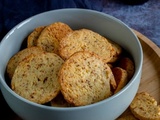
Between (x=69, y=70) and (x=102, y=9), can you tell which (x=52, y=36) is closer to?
(x=69, y=70)

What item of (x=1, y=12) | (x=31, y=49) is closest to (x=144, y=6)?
(x=1, y=12)

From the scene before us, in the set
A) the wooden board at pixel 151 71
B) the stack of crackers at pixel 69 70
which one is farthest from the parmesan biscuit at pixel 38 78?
the wooden board at pixel 151 71

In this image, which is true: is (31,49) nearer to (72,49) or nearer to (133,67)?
(72,49)

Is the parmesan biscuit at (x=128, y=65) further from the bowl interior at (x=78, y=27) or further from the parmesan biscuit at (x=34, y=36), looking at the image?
the parmesan biscuit at (x=34, y=36)

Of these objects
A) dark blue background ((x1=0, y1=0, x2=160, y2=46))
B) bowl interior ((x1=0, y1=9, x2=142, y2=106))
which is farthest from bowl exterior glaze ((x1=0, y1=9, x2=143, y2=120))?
dark blue background ((x1=0, y1=0, x2=160, y2=46))

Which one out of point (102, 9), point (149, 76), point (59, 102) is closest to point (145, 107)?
point (149, 76)

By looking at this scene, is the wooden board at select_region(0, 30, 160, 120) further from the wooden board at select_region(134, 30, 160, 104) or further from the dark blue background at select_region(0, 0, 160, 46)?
the dark blue background at select_region(0, 0, 160, 46)
